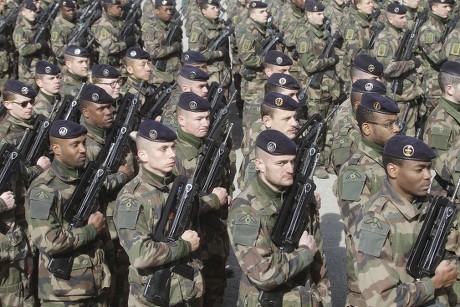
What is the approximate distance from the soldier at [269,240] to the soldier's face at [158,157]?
62 cm

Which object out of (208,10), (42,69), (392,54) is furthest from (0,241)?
(208,10)

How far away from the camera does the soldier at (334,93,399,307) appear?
18.1 ft

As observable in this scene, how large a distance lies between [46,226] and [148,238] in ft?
2.72

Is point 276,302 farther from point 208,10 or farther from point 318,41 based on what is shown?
point 208,10

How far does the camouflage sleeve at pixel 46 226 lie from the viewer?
5086 mm

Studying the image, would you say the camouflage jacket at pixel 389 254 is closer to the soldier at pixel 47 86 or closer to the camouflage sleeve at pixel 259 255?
the camouflage sleeve at pixel 259 255

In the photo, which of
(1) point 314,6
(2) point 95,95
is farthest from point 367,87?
(1) point 314,6

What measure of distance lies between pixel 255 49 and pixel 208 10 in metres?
1.42

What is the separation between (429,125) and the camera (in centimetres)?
654

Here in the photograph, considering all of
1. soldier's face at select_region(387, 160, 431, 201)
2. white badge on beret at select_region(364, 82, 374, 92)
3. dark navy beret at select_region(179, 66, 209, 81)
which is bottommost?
soldier's face at select_region(387, 160, 431, 201)

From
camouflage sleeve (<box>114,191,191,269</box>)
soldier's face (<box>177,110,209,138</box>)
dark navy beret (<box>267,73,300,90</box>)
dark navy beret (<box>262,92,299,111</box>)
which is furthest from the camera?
dark navy beret (<box>267,73,300,90</box>)

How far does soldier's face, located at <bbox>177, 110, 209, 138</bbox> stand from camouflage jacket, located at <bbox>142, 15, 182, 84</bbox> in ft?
19.4

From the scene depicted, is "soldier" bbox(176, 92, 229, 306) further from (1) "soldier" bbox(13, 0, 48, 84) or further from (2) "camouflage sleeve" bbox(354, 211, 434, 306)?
(1) "soldier" bbox(13, 0, 48, 84)

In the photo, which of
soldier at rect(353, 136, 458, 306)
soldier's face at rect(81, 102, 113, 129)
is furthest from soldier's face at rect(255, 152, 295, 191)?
soldier's face at rect(81, 102, 113, 129)
